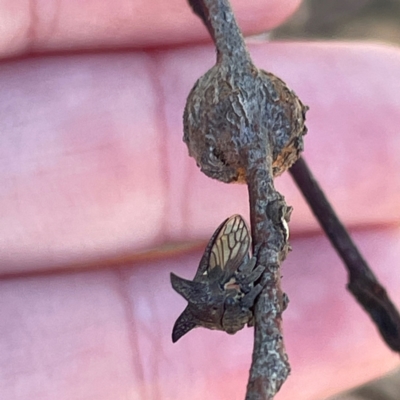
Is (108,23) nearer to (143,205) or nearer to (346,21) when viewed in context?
(143,205)

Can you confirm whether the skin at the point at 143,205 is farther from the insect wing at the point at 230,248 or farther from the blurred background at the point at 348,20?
the blurred background at the point at 348,20

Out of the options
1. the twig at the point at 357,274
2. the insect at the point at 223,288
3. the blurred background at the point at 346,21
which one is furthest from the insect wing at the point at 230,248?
the blurred background at the point at 346,21

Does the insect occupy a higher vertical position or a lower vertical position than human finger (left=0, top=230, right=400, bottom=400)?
lower

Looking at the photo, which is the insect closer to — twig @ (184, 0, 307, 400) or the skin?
twig @ (184, 0, 307, 400)

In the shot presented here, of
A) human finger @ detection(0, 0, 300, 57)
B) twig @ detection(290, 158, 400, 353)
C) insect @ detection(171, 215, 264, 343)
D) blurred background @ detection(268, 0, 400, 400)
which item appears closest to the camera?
insect @ detection(171, 215, 264, 343)

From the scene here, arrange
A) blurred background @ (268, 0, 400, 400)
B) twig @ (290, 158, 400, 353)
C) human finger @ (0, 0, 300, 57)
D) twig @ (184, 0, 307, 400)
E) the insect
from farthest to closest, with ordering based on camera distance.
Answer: blurred background @ (268, 0, 400, 400) → human finger @ (0, 0, 300, 57) → twig @ (290, 158, 400, 353) → twig @ (184, 0, 307, 400) → the insect

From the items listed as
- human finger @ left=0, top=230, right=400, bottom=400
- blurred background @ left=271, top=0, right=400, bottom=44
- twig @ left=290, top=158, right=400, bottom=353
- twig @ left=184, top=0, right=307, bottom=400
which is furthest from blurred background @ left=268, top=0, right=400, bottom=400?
twig @ left=184, top=0, right=307, bottom=400

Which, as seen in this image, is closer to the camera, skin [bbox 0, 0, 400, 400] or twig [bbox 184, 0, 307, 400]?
twig [bbox 184, 0, 307, 400]
